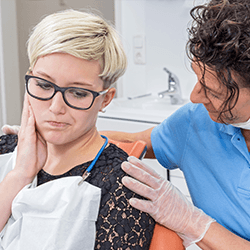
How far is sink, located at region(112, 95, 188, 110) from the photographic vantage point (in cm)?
254

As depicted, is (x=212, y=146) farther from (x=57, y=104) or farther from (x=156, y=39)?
(x=156, y=39)

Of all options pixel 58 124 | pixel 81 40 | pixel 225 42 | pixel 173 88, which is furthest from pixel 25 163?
pixel 173 88

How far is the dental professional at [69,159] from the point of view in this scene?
882mm

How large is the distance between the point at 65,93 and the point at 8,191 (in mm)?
337

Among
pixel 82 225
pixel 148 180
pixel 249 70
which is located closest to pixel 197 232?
pixel 148 180

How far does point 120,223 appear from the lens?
2.94ft

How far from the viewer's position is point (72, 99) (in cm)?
97

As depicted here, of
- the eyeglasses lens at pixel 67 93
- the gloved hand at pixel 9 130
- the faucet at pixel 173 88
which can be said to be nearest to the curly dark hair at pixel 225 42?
the eyeglasses lens at pixel 67 93

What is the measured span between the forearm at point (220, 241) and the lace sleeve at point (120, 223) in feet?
0.66

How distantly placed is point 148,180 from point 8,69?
7.15 feet

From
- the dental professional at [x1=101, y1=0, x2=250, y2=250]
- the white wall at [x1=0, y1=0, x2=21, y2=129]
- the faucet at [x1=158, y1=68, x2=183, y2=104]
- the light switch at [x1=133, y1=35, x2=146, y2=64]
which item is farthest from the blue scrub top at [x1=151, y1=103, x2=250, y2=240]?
the white wall at [x1=0, y1=0, x2=21, y2=129]

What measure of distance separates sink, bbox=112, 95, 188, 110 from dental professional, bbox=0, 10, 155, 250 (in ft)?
4.79

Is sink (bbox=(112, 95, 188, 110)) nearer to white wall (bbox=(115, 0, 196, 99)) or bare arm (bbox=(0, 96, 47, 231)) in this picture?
white wall (bbox=(115, 0, 196, 99))

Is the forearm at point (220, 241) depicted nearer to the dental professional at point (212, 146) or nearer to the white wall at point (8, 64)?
the dental professional at point (212, 146)
